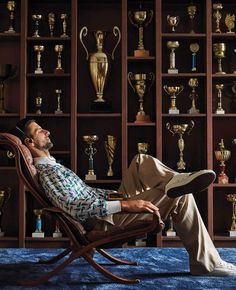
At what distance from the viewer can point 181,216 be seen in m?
3.46

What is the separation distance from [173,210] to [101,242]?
21.8 inches

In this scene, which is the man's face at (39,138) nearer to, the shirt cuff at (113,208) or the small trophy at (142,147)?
the shirt cuff at (113,208)

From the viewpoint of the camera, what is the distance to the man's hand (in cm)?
322

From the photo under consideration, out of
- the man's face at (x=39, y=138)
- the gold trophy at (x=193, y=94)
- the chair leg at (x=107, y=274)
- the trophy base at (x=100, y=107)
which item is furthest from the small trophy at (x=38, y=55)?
the chair leg at (x=107, y=274)

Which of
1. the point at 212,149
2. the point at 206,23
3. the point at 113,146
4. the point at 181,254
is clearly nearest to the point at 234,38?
the point at 206,23

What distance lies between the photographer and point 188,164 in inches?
218

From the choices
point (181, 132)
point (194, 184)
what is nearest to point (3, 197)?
point (181, 132)

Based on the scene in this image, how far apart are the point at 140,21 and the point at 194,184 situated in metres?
2.60

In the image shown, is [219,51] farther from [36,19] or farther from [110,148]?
[36,19]

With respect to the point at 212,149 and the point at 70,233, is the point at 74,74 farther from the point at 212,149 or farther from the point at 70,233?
the point at 70,233

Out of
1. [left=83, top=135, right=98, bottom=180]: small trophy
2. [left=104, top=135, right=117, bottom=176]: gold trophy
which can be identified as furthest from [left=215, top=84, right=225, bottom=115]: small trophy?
[left=83, top=135, right=98, bottom=180]: small trophy

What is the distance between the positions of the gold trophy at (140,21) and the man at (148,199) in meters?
1.77

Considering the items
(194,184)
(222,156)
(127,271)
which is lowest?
(127,271)

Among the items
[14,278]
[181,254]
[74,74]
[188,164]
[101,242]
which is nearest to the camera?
[101,242]
